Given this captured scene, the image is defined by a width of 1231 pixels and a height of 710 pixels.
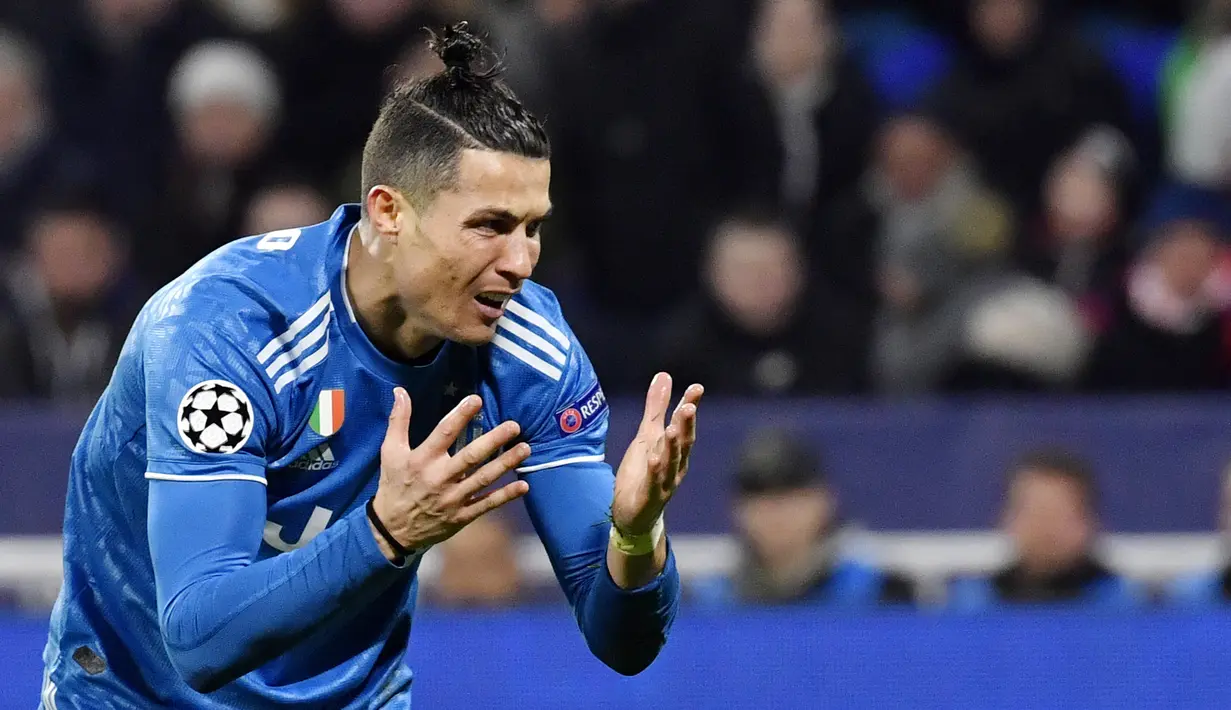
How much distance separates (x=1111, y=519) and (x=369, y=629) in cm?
378

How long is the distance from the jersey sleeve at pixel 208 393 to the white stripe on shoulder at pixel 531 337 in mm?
472

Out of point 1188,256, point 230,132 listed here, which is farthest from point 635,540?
point 230,132

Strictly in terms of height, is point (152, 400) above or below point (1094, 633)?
above

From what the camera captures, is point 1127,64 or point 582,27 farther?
point 1127,64

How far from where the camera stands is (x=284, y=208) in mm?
7496

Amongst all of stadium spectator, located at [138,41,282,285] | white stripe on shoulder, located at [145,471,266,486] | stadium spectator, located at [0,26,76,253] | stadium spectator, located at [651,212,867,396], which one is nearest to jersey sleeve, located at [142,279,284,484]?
white stripe on shoulder, located at [145,471,266,486]

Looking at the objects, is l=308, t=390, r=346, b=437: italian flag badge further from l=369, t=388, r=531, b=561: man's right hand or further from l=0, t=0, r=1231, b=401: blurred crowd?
l=0, t=0, r=1231, b=401: blurred crowd

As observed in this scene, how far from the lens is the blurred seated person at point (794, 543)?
6051 millimetres

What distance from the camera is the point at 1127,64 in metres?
8.63

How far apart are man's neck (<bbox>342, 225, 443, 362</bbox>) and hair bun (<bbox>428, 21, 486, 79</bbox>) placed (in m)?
0.34

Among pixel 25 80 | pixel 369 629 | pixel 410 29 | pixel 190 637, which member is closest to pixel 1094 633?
pixel 369 629

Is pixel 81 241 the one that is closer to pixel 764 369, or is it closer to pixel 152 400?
pixel 764 369

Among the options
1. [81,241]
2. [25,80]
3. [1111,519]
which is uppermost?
[25,80]

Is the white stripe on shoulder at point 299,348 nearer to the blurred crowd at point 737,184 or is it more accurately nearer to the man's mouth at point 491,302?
the man's mouth at point 491,302
